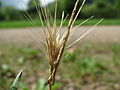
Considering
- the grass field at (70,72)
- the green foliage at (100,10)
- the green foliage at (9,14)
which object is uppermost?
the green foliage at (9,14)

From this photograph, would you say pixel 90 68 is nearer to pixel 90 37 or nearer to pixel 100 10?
pixel 90 37

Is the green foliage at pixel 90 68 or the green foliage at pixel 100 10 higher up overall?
the green foliage at pixel 100 10

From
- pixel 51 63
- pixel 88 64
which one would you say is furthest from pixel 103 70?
pixel 51 63

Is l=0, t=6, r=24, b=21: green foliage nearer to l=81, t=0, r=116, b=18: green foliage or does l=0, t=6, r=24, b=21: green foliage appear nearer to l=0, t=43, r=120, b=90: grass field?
l=81, t=0, r=116, b=18: green foliage

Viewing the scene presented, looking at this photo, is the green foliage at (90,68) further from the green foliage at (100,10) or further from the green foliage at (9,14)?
the green foliage at (9,14)

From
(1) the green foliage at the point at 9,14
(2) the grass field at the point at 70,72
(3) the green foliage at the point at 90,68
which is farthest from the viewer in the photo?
(1) the green foliage at the point at 9,14

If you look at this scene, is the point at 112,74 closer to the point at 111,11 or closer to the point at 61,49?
the point at 61,49

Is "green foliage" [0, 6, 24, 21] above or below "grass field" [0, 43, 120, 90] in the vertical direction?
above

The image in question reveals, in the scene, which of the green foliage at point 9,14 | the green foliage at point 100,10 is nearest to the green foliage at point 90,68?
the green foliage at point 100,10

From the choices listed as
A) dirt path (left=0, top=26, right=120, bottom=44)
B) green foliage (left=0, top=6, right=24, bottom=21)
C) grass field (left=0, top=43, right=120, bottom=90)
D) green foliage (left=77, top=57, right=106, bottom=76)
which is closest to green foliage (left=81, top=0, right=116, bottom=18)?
green foliage (left=0, top=6, right=24, bottom=21)

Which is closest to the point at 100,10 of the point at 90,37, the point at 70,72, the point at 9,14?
the point at 9,14

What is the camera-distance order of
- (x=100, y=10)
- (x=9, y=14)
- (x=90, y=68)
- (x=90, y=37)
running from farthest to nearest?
(x=9, y=14) < (x=100, y=10) < (x=90, y=37) < (x=90, y=68)
